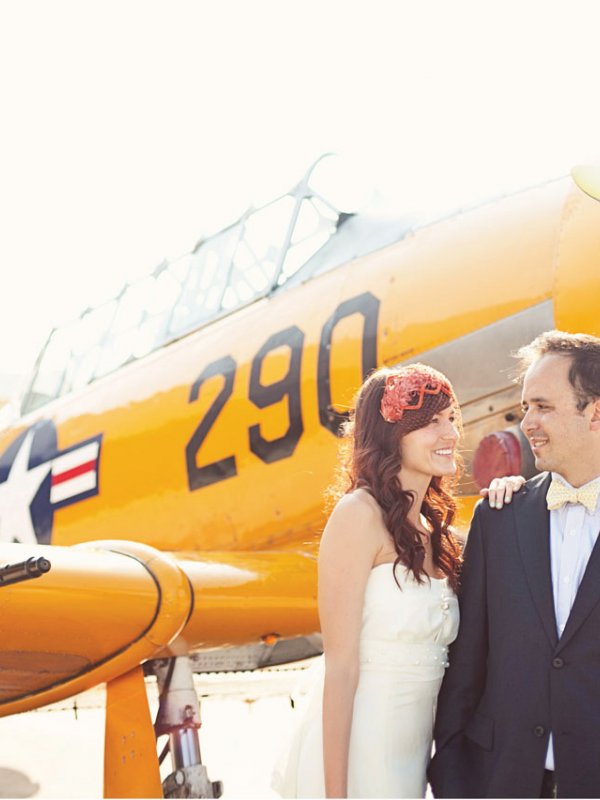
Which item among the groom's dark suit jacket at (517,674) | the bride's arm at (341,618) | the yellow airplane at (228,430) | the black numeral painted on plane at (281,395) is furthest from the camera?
the black numeral painted on plane at (281,395)

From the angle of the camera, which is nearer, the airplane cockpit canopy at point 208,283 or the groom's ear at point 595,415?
the groom's ear at point 595,415

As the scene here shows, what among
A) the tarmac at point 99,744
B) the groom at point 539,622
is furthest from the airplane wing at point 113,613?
the groom at point 539,622

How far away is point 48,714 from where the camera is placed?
28.1 feet

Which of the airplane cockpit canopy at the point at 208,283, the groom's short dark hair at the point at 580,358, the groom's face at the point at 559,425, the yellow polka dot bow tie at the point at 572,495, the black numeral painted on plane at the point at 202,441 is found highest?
the airplane cockpit canopy at the point at 208,283

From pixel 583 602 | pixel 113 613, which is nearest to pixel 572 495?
pixel 583 602

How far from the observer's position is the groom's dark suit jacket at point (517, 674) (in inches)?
73.4

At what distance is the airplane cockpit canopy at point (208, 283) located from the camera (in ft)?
18.0

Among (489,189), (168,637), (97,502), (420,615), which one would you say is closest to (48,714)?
(97,502)

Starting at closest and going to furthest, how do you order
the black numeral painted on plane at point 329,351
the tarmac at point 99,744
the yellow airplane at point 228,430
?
the yellow airplane at point 228,430
the black numeral painted on plane at point 329,351
the tarmac at point 99,744

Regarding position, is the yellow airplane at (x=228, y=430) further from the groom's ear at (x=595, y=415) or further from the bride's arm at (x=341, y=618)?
the groom's ear at (x=595, y=415)

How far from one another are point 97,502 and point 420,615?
3.82 meters

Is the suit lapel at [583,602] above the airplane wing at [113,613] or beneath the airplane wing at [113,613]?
beneath

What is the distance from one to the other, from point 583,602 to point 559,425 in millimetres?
371

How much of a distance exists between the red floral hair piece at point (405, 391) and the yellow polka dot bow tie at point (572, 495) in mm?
350
